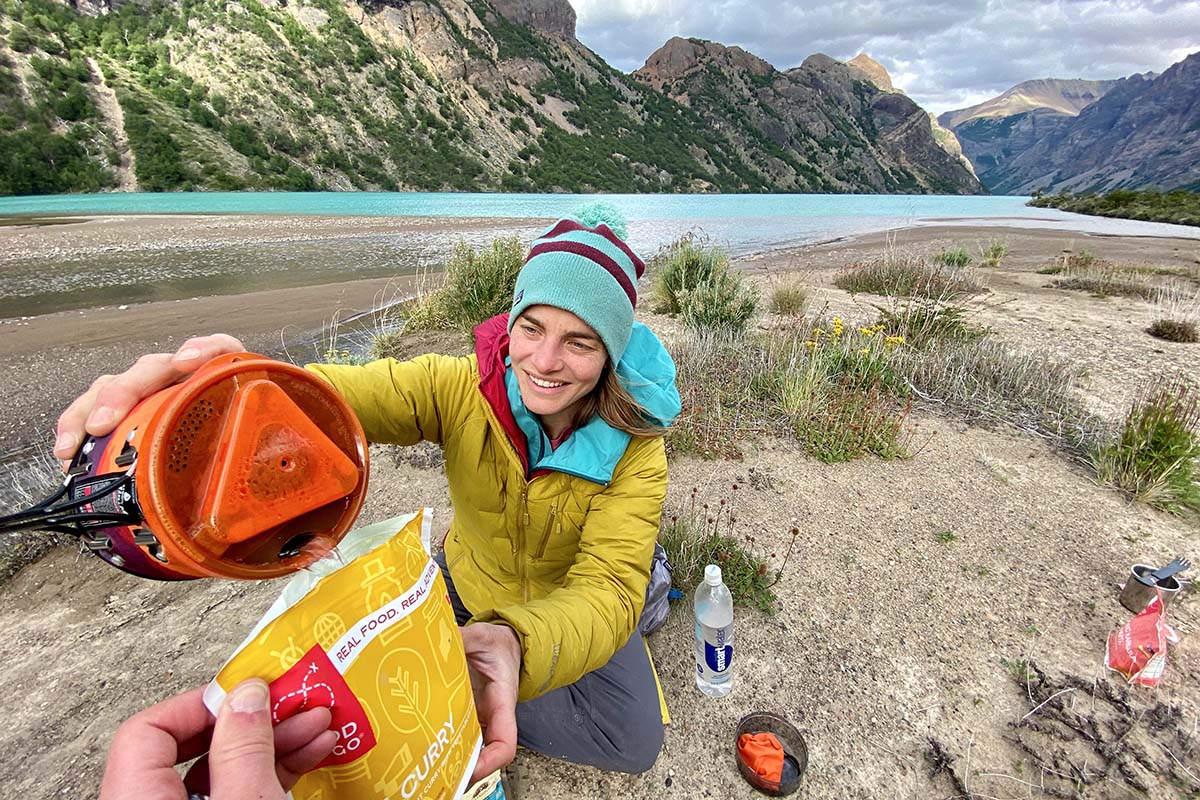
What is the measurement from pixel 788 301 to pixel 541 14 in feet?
531

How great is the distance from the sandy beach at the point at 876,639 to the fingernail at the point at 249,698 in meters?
1.51

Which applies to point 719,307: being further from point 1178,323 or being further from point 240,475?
point 240,475

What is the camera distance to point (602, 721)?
1.93 m

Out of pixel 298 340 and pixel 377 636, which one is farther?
pixel 298 340

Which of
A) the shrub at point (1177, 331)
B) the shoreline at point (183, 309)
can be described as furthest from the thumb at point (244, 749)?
the shrub at point (1177, 331)

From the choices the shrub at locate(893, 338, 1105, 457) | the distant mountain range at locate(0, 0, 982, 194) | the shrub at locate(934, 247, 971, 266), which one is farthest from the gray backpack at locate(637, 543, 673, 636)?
the distant mountain range at locate(0, 0, 982, 194)

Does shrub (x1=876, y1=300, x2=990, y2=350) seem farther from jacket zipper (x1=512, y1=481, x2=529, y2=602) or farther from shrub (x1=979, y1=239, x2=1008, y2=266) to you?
shrub (x1=979, y1=239, x2=1008, y2=266)

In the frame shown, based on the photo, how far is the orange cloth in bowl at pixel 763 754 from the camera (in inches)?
74.1

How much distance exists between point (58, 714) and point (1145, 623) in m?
4.41

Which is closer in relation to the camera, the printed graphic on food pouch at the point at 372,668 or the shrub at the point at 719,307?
the printed graphic on food pouch at the point at 372,668

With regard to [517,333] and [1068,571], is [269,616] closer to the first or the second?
[517,333]

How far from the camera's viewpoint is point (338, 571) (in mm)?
914

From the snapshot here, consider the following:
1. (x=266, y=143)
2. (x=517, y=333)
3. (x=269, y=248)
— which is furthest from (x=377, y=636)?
(x=266, y=143)

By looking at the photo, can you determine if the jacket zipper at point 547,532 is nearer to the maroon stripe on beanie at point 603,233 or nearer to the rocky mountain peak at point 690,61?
the maroon stripe on beanie at point 603,233
